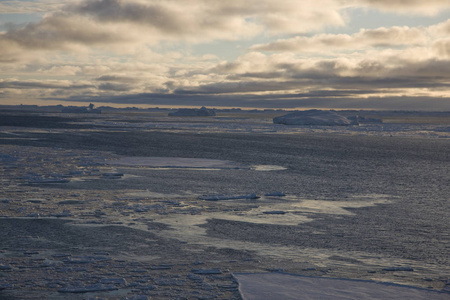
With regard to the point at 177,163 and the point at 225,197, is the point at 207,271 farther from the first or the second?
the point at 177,163

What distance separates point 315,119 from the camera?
96625 millimetres

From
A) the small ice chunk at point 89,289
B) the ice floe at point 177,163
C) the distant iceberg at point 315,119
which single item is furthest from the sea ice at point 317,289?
the distant iceberg at point 315,119

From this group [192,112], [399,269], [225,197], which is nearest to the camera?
[399,269]

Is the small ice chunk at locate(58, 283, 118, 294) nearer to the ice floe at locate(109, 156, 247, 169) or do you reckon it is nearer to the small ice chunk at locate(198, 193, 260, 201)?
the small ice chunk at locate(198, 193, 260, 201)

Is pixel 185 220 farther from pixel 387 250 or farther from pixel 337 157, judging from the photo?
pixel 337 157

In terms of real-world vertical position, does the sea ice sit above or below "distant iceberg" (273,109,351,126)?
below

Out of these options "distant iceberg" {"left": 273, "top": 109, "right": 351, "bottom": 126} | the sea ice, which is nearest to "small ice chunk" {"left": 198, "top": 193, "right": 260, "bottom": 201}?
the sea ice

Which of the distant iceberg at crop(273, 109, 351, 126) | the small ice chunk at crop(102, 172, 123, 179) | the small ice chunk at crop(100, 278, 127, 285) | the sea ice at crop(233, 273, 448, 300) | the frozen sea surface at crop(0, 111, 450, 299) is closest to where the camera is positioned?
the sea ice at crop(233, 273, 448, 300)

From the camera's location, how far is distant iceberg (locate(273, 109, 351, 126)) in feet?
313

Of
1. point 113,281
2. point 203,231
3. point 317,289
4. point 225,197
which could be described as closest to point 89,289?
point 113,281

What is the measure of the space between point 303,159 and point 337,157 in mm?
3373

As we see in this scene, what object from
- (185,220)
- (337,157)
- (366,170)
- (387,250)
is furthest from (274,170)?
(387,250)

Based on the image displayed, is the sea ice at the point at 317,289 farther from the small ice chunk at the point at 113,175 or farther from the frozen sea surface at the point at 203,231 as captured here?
the small ice chunk at the point at 113,175

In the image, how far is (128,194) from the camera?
15.4m
